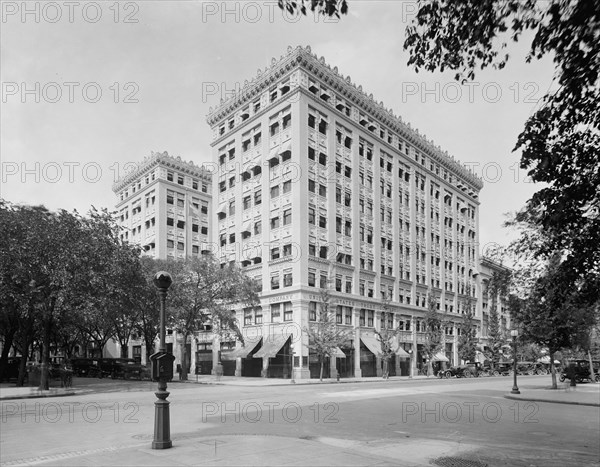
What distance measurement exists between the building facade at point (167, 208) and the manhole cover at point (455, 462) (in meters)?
63.7

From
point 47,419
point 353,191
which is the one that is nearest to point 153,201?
point 353,191

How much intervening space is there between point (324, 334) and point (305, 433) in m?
34.0

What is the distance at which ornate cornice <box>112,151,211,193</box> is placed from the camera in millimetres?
75562

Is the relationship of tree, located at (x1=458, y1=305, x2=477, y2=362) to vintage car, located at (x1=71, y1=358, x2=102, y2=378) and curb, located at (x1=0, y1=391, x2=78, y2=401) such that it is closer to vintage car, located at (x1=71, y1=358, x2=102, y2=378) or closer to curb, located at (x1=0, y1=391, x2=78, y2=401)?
vintage car, located at (x1=71, y1=358, x2=102, y2=378)

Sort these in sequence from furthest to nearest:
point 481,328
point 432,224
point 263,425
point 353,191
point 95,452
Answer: point 481,328
point 432,224
point 353,191
point 263,425
point 95,452

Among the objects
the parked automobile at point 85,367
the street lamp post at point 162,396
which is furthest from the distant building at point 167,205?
the street lamp post at point 162,396

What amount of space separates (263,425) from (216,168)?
168 feet

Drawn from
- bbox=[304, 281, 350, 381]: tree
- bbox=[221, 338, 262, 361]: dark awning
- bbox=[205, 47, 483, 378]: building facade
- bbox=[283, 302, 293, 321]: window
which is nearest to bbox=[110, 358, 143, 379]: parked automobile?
bbox=[221, 338, 262, 361]: dark awning

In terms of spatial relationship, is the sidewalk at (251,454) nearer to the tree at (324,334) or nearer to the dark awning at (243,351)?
the tree at (324,334)

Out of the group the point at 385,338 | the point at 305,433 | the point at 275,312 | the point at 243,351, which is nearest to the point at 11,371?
the point at 243,351

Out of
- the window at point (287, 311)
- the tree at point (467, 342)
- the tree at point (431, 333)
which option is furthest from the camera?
the tree at point (467, 342)

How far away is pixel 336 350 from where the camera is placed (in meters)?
49.3

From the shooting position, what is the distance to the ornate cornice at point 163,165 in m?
75.6

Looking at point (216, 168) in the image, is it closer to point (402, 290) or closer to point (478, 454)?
point (402, 290)
